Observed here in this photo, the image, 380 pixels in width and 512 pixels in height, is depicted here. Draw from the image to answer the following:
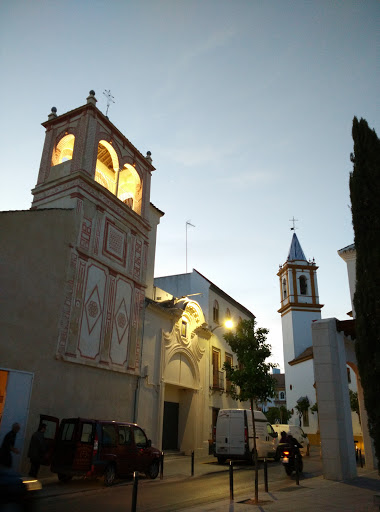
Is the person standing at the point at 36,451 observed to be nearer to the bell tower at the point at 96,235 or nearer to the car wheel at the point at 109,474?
the car wheel at the point at 109,474

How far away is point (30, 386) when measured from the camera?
12734 millimetres

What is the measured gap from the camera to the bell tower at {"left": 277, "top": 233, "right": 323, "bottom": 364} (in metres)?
50.1

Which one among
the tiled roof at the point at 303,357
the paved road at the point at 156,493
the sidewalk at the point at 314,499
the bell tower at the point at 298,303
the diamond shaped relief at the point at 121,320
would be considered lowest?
the paved road at the point at 156,493

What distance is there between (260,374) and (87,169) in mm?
11062

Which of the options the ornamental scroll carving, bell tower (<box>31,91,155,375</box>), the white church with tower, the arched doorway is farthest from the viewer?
the white church with tower

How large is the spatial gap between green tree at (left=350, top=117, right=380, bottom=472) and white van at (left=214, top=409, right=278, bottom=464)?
33.1ft

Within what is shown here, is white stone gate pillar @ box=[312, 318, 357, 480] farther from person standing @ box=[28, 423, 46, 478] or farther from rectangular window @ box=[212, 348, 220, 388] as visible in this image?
rectangular window @ box=[212, 348, 220, 388]

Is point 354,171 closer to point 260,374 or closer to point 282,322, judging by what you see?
point 260,374

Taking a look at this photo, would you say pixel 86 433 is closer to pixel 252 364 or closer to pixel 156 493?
pixel 156 493

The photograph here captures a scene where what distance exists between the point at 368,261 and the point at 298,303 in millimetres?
43031

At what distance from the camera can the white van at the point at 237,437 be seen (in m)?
17.9

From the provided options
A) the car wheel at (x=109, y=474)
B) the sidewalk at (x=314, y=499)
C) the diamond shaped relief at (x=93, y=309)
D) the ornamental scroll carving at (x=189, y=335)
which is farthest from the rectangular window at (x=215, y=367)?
the car wheel at (x=109, y=474)

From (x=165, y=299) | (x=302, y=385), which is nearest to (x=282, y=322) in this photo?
(x=302, y=385)

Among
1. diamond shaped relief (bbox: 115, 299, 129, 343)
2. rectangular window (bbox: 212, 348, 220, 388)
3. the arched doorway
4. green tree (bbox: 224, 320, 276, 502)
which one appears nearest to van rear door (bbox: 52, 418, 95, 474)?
green tree (bbox: 224, 320, 276, 502)
